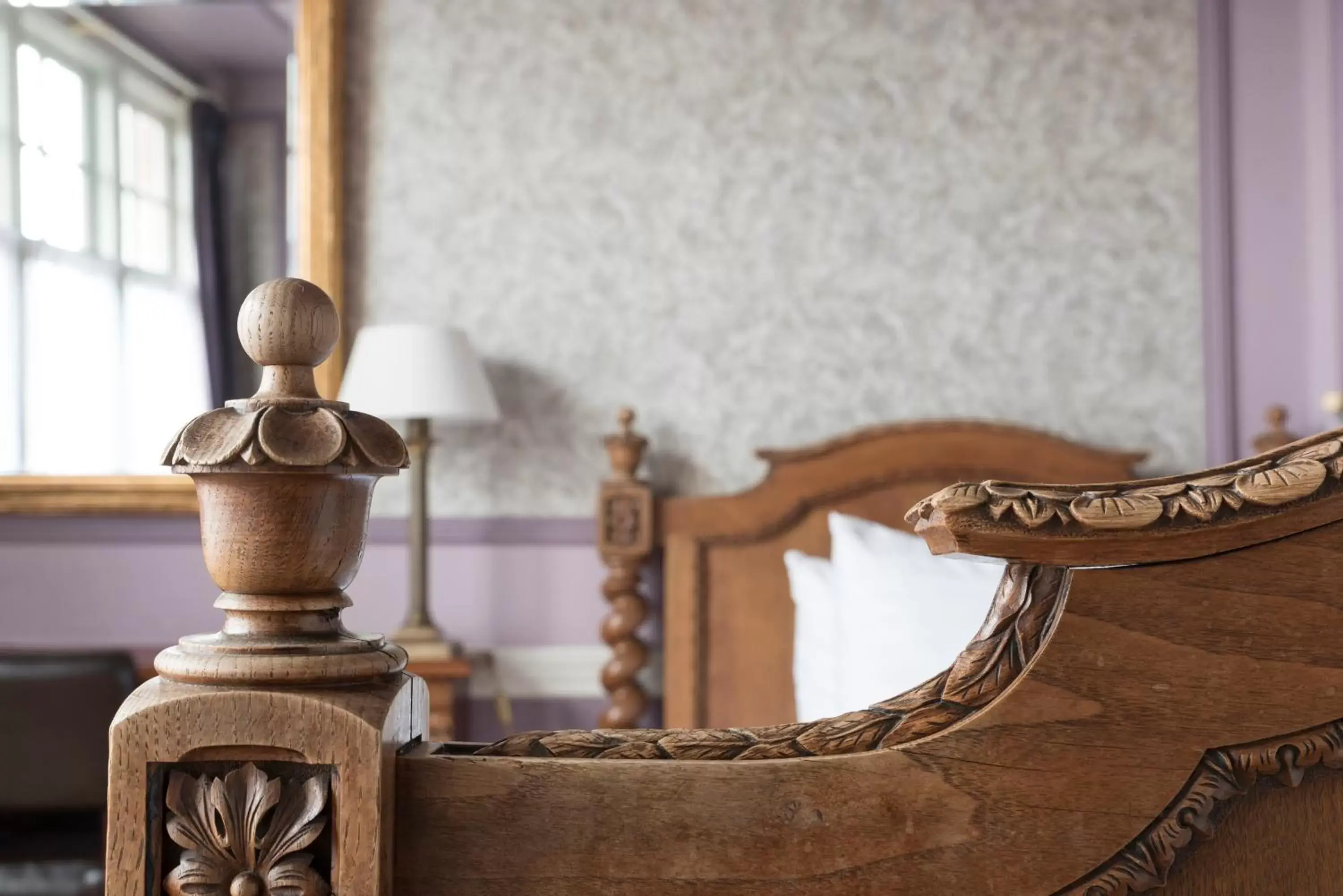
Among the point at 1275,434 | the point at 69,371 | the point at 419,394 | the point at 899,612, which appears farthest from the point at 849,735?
the point at 69,371

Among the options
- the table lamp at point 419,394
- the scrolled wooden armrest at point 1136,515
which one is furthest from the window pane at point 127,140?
the scrolled wooden armrest at point 1136,515

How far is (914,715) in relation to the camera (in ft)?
1.70

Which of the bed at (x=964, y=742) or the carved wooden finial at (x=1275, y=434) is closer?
the bed at (x=964, y=742)

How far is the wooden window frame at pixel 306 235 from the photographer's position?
2.51m

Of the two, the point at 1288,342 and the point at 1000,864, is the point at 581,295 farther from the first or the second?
the point at 1000,864

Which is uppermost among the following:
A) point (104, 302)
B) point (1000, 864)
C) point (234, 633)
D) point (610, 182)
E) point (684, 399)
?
point (610, 182)

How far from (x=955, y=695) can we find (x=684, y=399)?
2026 mm

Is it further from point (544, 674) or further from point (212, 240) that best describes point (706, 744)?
point (212, 240)

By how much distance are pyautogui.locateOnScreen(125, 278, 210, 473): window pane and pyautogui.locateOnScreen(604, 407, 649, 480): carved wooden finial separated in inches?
38.9

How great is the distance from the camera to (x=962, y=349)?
8.23 feet

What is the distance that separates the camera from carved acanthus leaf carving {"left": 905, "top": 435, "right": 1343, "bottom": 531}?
1.59 feet

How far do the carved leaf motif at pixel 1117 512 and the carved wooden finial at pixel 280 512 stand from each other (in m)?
0.31

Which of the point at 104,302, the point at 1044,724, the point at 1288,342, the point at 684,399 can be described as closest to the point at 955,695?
the point at 1044,724

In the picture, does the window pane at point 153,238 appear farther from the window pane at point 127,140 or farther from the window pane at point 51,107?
the window pane at point 51,107
